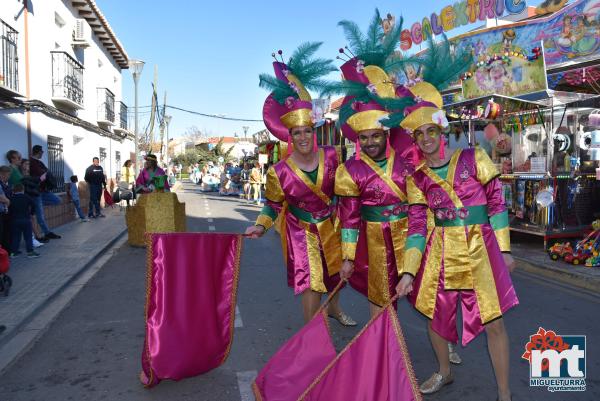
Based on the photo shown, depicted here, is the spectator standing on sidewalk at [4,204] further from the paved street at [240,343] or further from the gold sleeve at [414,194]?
the gold sleeve at [414,194]

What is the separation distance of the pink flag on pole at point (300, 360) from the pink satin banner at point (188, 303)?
626 millimetres

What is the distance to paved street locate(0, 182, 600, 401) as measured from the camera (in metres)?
3.49

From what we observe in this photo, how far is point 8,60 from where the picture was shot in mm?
11680

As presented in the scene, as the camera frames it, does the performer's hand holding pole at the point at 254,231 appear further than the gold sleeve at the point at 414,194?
Yes

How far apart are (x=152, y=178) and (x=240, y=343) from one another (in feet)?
19.1

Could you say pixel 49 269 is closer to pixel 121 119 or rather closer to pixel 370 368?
pixel 370 368

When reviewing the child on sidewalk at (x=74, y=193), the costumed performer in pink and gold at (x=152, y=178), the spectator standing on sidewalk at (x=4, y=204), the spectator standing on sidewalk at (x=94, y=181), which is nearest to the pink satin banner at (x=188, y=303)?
the spectator standing on sidewalk at (x=4, y=204)

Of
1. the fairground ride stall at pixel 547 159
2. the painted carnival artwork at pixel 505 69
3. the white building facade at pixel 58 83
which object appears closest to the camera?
the fairground ride stall at pixel 547 159

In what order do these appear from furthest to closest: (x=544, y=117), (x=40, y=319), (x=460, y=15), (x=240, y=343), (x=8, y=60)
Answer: (x=460, y=15), (x=8, y=60), (x=544, y=117), (x=40, y=319), (x=240, y=343)

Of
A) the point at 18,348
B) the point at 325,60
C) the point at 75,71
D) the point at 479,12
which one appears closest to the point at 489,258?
the point at 325,60

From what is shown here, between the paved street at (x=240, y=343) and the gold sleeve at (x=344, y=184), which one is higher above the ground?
the gold sleeve at (x=344, y=184)

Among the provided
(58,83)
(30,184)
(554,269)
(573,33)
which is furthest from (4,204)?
(573,33)

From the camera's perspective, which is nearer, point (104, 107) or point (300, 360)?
point (300, 360)

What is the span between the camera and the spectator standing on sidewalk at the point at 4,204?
6970 mm
